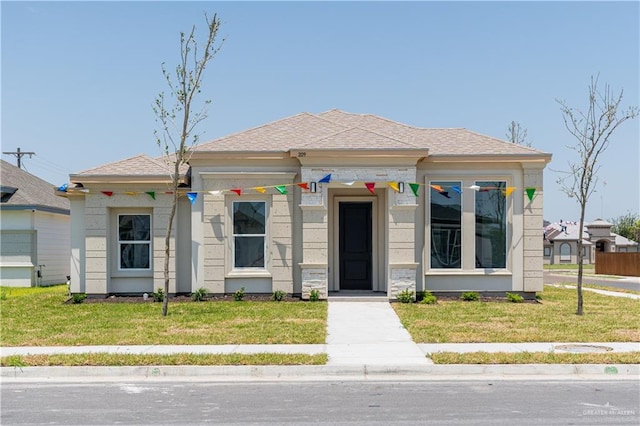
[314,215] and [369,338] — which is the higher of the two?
[314,215]

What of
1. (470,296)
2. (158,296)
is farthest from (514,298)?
(158,296)

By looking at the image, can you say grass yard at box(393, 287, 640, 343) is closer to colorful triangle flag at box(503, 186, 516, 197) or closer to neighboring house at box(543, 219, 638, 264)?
colorful triangle flag at box(503, 186, 516, 197)

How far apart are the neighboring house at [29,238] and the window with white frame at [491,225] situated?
16.9 metres

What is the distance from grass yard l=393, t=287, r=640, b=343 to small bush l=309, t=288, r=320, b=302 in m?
2.09

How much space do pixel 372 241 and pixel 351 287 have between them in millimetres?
1490

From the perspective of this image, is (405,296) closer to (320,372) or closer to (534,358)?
(534,358)

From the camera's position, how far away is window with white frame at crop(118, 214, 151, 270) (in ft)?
61.7

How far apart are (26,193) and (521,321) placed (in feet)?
69.6

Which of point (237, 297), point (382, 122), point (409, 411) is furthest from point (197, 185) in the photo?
point (409, 411)

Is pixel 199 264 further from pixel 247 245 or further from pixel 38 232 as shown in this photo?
pixel 38 232

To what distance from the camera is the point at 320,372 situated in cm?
930

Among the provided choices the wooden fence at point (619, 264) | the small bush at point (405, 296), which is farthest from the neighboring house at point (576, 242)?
the small bush at point (405, 296)

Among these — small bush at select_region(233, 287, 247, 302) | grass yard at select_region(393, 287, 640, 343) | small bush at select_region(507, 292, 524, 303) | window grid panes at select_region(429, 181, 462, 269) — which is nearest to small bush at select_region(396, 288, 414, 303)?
grass yard at select_region(393, 287, 640, 343)

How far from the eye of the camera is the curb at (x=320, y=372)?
921 cm
